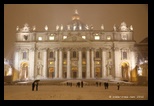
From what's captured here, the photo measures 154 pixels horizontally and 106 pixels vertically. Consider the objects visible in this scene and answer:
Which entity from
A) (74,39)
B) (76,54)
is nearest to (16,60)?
(76,54)

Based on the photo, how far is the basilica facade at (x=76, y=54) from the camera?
53.4 m

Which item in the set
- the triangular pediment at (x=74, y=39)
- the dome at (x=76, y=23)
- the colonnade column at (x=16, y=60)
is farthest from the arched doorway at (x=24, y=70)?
the dome at (x=76, y=23)

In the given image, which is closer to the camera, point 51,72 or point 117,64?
point 117,64

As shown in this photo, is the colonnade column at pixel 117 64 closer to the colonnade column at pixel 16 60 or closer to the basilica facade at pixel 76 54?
the basilica facade at pixel 76 54


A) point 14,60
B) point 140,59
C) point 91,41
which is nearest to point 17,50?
point 14,60

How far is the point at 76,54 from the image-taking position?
54.5 metres

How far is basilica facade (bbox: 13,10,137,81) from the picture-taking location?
53406 millimetres

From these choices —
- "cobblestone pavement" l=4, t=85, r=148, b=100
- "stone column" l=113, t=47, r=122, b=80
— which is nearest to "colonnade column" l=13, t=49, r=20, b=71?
"stone column" l=113, t=47, r=122, b=80

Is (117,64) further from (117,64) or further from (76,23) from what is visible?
(76,23)

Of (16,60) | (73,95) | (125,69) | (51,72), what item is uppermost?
(16,60)

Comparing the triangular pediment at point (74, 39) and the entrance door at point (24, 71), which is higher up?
the triangular pediment at point (74, 39)

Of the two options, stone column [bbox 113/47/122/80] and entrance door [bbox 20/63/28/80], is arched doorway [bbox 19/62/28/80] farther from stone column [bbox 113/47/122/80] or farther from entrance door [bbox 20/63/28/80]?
stone column [bbox 113/47/122/80]

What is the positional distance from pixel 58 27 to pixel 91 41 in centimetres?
906
